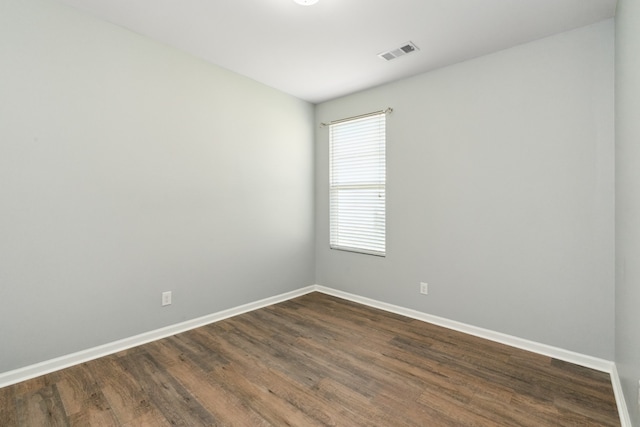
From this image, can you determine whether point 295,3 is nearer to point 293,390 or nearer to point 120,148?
point 120,148

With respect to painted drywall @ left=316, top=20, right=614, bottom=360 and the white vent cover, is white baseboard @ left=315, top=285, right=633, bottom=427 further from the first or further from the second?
the white vent cover

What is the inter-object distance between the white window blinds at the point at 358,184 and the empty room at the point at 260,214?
0.10 m

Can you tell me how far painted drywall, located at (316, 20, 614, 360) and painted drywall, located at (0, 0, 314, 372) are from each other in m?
1.69

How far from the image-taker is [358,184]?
147 inches

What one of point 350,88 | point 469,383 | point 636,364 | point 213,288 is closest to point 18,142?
point 213,288

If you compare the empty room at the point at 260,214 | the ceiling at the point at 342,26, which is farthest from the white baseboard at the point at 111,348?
the ceiling at the point at 342,26

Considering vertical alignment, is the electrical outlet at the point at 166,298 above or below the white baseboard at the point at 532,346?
above

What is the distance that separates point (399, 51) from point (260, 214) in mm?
2193

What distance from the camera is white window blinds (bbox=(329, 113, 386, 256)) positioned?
3516mm

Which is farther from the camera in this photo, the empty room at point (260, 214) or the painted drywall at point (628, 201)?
the empty room at point (260, 214)

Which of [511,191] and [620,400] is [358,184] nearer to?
[511,191]

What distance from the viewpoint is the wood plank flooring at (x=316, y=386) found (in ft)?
5.59

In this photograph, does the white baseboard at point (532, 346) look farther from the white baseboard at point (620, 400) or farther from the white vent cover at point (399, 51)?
the white vent cover at point (399, 51)

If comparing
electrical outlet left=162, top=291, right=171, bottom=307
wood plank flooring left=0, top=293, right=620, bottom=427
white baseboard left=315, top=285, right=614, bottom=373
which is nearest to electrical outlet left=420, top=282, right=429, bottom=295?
white baseboard left=315, top=285, right=614, bottom=373
